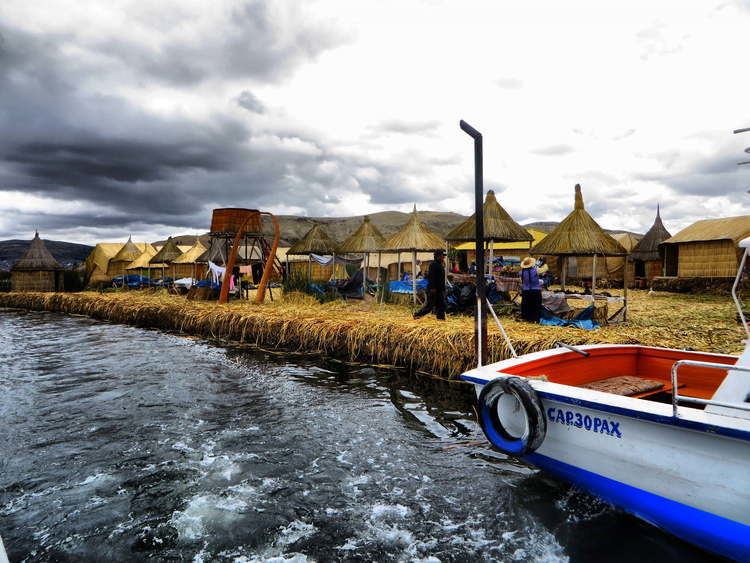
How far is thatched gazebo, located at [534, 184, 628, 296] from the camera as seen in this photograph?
1353 cm

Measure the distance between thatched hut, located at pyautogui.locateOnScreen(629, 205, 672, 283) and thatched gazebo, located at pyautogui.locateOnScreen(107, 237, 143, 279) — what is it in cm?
3828

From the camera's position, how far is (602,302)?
14578mm

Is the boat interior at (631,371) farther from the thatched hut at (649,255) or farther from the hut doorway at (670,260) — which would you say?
the thatched hut at (649,255)

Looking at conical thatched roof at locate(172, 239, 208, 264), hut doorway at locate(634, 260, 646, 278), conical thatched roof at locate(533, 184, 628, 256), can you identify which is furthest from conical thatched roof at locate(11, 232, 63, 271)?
hut doorway at locate(634, 260, 646, 278)

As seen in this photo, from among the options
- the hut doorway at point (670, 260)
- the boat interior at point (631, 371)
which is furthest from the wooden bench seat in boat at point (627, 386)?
the hut doorway at point (670, 260)

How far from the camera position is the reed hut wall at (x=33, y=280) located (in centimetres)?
3722

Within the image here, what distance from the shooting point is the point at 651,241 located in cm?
3300

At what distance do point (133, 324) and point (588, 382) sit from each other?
791 inches

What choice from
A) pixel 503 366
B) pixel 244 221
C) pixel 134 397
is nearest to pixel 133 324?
pixel 244 221

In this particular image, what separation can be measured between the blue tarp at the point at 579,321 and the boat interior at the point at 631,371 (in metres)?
5.05

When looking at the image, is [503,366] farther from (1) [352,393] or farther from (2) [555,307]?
(2) [555,307]

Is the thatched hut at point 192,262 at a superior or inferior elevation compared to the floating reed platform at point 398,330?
superior

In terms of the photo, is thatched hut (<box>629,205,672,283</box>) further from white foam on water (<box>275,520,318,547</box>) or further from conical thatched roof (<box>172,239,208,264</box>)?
white foam on water (<box>275,520,318,547</box>)

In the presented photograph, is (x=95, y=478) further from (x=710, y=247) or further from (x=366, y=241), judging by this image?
(x=710, y=247)
